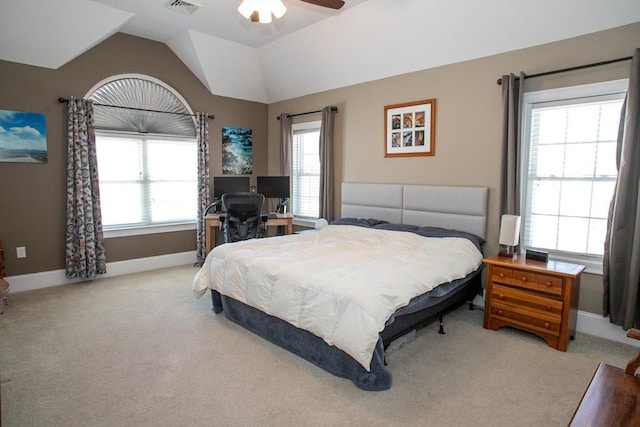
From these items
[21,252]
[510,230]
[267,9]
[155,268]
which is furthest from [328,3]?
[21,252]

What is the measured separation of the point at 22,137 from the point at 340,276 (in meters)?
4.13

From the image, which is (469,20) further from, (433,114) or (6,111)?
(6,111)

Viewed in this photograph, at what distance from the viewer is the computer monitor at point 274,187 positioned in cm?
590

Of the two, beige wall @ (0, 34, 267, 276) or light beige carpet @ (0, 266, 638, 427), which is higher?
beige wall @ (0, 34, 267, 276)

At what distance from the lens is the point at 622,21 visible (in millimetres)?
3023

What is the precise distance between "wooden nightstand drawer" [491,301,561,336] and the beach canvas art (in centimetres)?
524

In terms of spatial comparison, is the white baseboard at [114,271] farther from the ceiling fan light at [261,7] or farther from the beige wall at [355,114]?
the ceiling fan light at [261,7]

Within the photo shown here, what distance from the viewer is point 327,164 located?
5469 mm

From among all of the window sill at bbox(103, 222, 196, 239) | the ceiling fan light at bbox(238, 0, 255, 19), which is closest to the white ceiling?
the ceiling fan light at bbox(238, 0, 255, 19)

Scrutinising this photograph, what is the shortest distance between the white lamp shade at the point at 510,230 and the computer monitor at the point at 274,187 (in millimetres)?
3316

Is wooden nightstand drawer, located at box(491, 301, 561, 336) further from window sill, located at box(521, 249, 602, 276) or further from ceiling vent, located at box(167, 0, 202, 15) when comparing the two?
ceiling vent, located at box(167, 0, 202, 15)

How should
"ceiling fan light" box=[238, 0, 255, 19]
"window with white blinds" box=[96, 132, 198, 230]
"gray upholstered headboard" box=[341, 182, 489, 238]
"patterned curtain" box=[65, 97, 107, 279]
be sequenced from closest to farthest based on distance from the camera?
"ceiling fan light" box=[238, 0, 255, 19] → "gray upholstered headboard" box=[341, 182, 489, 238] → "patterned curtain" box=[65, 97, 107, 279] → "window with white blinds" box=[96, 132, 198, 230]

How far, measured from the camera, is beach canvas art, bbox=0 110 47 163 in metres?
4.15

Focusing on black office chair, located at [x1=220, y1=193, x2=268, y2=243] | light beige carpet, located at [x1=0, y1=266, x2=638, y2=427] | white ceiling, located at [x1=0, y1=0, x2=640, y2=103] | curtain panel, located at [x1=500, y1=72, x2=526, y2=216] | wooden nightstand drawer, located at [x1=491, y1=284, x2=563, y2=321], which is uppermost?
white ceiling, located at [x1=0, y1=0, x2=640, y2=103]
